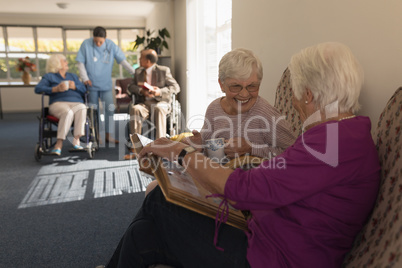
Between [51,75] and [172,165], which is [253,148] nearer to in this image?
[172,165]

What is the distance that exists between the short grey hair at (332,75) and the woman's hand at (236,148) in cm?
55

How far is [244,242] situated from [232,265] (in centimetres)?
7

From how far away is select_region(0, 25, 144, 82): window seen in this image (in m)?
9.02

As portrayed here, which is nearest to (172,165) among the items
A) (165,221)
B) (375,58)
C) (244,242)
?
(165,221)

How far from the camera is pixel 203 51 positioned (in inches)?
196

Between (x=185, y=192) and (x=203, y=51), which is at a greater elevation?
(x=203, y=51)

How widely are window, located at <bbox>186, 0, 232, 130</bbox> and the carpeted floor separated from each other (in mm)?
1484

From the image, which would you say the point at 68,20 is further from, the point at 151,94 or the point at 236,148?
the point at 236,148

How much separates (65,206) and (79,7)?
22.7 ft

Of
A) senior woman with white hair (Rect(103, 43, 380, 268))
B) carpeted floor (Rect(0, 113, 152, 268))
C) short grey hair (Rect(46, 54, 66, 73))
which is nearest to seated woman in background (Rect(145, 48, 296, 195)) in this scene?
senior woman with white hair (Rect(103, 43, 380, 268))

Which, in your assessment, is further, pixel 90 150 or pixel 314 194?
pixel 90 150

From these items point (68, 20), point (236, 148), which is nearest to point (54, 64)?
point (236, 148)

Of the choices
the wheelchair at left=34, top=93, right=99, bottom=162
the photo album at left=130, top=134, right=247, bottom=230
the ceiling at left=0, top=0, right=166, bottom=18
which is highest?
the ceiling at left=0, top=0, right=166, bottom=18

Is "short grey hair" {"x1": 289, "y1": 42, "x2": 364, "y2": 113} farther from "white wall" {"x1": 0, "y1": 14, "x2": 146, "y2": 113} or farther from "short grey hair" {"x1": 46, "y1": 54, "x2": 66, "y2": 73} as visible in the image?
"white wall" {"x1": 0, "y1": 14, "x2": 146, "y2": 113}
